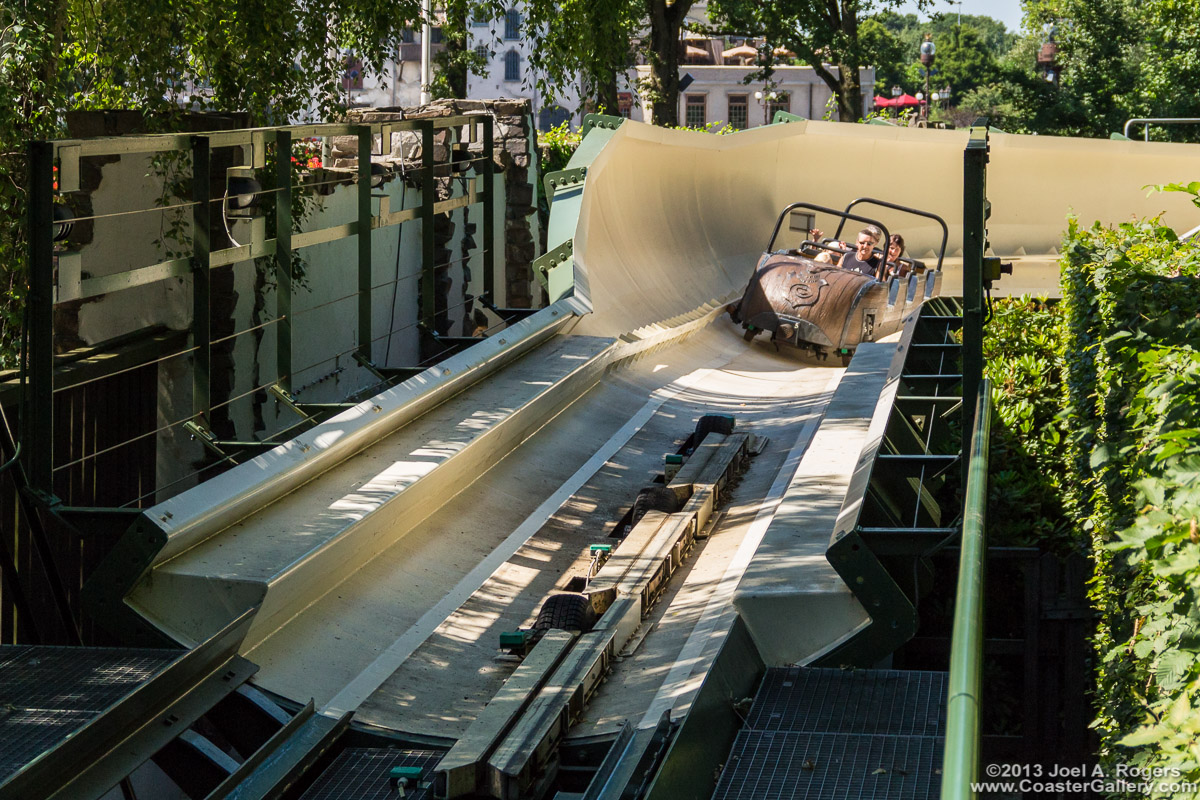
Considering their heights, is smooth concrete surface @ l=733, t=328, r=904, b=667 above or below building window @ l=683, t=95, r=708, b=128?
below

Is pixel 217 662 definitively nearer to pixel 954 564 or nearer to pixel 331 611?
pixel 331 611

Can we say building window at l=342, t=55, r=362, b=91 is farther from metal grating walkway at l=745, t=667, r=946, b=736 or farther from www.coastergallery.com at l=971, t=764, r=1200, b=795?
www.coastergallery.com at l=971, t=764, r=1200, b=795

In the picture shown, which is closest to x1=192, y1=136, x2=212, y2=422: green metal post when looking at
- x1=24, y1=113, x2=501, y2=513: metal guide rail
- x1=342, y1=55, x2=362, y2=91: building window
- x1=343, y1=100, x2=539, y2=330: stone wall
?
x1=24, y1=113, x2=501, y2=513: metal guide rail

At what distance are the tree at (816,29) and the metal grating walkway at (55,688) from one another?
25.5 m

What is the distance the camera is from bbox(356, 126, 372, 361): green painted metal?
7629mm

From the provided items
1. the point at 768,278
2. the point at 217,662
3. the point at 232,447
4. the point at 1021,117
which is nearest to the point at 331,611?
the point at 217,662

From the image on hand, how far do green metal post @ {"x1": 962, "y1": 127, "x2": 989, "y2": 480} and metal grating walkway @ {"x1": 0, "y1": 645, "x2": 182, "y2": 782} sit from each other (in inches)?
117

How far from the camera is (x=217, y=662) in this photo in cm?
448

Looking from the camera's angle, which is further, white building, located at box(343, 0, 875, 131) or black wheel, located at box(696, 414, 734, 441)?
white building, located at box(343, 0, 875, 131)

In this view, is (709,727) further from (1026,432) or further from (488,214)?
(488,214)

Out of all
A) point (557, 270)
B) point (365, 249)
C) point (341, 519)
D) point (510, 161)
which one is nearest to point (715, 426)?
point (365, 249)

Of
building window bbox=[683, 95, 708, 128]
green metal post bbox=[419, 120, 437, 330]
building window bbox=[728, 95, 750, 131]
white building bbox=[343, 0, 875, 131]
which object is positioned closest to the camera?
green metal post bbox=[419, 120, 437, 330]

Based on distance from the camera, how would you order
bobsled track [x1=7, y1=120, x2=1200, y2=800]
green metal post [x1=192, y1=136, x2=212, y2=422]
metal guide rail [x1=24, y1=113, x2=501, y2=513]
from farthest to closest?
green metal post [x1=192, y1=136, x2=212, y2=422] → metal guide rail [x1=24, y1=113, x2=501, y2=513] → bobsled track [x1=7, y1=120, x2=1200, y2=800]

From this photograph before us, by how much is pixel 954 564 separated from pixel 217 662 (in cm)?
368
